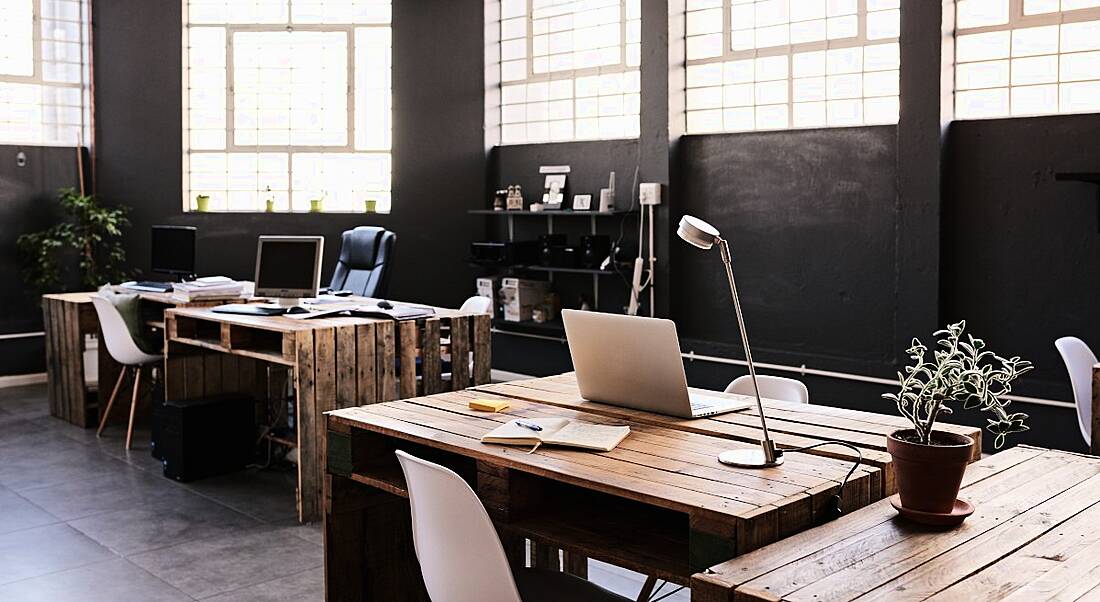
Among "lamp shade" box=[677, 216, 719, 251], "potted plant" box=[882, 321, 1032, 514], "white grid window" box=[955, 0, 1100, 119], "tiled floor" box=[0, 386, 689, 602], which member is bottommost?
"tiled floor" box=[0, 386, 689, 602]

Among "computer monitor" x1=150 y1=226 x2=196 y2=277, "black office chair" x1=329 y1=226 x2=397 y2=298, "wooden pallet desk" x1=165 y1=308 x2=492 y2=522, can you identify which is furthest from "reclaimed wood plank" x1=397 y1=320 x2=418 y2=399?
"computer monitor" x1=150 y1=226 x2=196 y2=277

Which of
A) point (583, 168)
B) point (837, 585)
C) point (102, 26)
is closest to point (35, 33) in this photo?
point (102, 26)

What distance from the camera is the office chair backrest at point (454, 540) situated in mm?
2215

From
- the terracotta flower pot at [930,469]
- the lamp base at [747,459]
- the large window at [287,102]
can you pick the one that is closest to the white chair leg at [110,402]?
the large window at [287,102]

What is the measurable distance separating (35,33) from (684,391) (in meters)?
7.30

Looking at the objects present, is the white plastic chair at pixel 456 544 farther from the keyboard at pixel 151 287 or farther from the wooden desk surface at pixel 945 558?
the keyboard at pixel 151 287

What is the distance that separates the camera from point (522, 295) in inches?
312

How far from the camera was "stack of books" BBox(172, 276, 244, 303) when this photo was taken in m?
5.88

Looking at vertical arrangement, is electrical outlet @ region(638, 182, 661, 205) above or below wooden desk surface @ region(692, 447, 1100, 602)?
above

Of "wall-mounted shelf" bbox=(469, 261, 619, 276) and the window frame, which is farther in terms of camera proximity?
the window frame

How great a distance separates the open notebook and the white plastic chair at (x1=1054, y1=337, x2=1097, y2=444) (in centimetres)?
269

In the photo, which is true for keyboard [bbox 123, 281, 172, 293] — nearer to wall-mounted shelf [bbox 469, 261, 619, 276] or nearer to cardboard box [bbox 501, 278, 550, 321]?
wall-mounted shelf [bbox 469, 261, 619, 276]

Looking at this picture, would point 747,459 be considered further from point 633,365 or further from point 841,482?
point 633,365

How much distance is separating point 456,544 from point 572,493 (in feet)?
2.09
